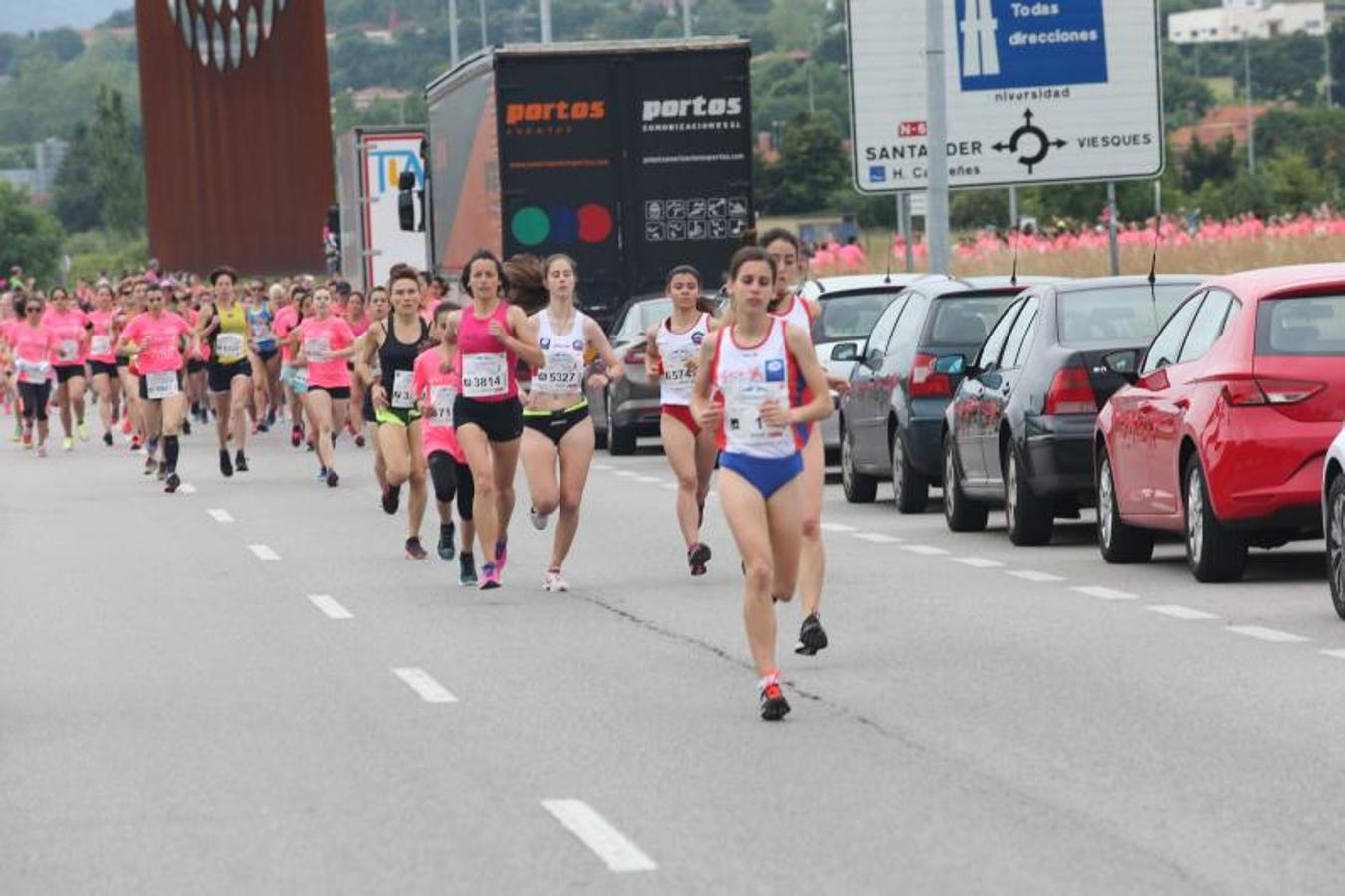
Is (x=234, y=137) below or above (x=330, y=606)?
above

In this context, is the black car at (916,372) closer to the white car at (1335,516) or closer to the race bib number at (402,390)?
the race bib number at (402,390)

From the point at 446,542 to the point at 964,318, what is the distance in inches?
191

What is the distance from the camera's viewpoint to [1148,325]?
2005 cm

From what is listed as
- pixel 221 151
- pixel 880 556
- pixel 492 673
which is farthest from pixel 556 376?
pixel 221 151

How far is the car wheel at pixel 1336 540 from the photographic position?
14812mm

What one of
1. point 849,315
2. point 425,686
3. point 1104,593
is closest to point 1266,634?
point 1104,593

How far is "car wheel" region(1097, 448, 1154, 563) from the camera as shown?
61.1 feet

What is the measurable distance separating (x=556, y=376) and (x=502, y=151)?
626 inches

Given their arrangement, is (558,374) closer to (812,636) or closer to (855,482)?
(812,636)

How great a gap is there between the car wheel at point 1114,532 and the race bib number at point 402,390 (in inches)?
183

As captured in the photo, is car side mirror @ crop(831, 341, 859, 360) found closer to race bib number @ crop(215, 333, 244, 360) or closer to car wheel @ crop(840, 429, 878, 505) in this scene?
car wheel @ crop(840, 429, 878, 505)

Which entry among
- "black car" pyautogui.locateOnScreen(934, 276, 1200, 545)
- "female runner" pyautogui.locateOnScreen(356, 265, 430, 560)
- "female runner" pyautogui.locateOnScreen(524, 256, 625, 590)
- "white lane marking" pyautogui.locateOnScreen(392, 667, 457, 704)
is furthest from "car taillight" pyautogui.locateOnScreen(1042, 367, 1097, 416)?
"white lane marking" pyautogui.locateOnScreen(392, 667, 457, 704)

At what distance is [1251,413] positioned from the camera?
16.4 meters

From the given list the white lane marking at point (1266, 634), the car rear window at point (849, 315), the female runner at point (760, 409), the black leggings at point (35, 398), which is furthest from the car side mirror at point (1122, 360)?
the black leggings at point (35, 398)
